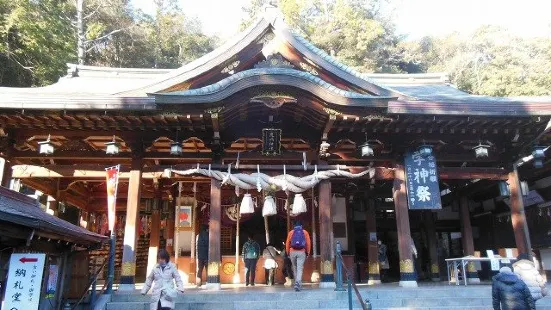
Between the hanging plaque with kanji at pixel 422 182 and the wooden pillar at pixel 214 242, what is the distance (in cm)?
500

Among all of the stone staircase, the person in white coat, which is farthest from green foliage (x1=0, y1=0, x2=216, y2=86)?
the person in white coat

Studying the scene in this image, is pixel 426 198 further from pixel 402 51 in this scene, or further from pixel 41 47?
pixel 402 51

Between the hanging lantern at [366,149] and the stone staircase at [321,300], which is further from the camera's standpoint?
the hanging lantern at [366,149]

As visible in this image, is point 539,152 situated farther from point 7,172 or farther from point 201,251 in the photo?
point 7,172

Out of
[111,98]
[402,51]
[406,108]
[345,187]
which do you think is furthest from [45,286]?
[402,51]

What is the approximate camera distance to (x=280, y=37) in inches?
424

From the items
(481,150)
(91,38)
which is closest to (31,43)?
(91,38)

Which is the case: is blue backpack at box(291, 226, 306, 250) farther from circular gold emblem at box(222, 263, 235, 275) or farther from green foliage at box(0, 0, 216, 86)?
green foliage at box(0, 0, 216, 86)

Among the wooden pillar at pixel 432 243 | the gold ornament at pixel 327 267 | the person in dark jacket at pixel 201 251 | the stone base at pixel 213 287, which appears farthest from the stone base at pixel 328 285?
the wooden pillar at pixel 432 243

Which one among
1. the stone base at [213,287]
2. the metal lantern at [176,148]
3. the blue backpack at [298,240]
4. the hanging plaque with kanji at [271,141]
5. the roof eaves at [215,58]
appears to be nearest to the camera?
the stone base at [213,287]

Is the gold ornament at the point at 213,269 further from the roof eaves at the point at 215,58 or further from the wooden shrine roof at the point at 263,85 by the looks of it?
the roof eaves at the point at 215,58

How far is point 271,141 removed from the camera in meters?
10.7

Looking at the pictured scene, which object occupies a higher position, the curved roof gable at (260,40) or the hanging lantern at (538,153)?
the curved roof gable at (260,40)

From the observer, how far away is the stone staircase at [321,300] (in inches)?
323
